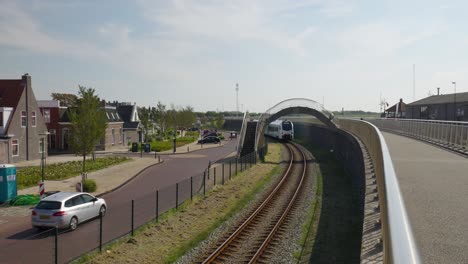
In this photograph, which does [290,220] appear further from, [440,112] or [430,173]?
[440,112]

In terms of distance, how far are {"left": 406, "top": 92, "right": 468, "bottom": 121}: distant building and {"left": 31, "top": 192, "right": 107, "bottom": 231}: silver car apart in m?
53.9

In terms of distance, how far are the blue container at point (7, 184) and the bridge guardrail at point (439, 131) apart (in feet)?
73.4

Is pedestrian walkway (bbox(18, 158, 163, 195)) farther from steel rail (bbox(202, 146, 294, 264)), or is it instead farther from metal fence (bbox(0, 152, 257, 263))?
steel rail (bbox(202, 146, 294, 264))

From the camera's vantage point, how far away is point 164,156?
49656mm

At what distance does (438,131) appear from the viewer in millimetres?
25984

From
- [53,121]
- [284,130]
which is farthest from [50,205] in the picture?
[284,130]

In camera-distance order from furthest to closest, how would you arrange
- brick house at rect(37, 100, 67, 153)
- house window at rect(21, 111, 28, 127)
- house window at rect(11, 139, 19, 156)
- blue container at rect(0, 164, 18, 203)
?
brick house at rect(37, 100, 67, 153), house window at rect(21, 111, 28, 127), house window at rect(11, 139, 19, 156), blue container at rect(0, 164, 18, 203)

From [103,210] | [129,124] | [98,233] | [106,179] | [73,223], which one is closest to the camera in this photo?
[98,233]

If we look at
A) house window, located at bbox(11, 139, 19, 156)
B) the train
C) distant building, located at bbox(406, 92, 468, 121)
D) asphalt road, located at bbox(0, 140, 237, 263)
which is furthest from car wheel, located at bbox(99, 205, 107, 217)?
the train

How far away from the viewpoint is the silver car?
1719 centimetres

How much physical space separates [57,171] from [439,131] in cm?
2703

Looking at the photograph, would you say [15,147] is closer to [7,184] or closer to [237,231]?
[7,184]

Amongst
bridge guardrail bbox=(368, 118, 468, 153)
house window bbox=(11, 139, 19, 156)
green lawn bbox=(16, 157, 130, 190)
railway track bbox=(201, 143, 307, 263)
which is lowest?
railway track bbox=(201, 143, 307, 263)

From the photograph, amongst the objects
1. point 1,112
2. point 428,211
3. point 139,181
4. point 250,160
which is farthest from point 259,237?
point 1,112
